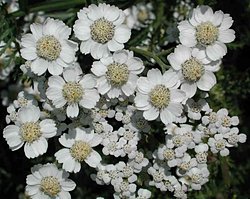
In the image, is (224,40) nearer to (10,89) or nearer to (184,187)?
(184,187)

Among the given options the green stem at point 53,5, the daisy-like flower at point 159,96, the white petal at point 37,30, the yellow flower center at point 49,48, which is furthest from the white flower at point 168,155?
the green stem at point 53,5

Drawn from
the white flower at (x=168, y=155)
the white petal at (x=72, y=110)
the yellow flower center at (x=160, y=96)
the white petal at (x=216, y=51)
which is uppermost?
the white petal at (x=216, y=51)

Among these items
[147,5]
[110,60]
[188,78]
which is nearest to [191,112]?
[188,78]

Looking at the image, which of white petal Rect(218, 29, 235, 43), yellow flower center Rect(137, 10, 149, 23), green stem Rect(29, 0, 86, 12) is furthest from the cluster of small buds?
yellow flower center Rect(137, 10, 149, 23)

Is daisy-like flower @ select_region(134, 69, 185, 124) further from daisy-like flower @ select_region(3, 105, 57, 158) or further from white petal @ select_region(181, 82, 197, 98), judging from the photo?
daisy-like flower @ select_region(3, 105, 57, 158)


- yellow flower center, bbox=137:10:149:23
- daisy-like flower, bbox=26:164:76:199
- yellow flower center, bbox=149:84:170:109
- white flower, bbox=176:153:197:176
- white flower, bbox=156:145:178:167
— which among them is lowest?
yellow flower center, bbox=137:10:149:23

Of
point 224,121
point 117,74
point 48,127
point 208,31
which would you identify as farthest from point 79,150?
point 208,31

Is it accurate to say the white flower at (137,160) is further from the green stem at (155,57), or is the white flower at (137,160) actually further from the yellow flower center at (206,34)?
the yellow flower center at (206,34)
